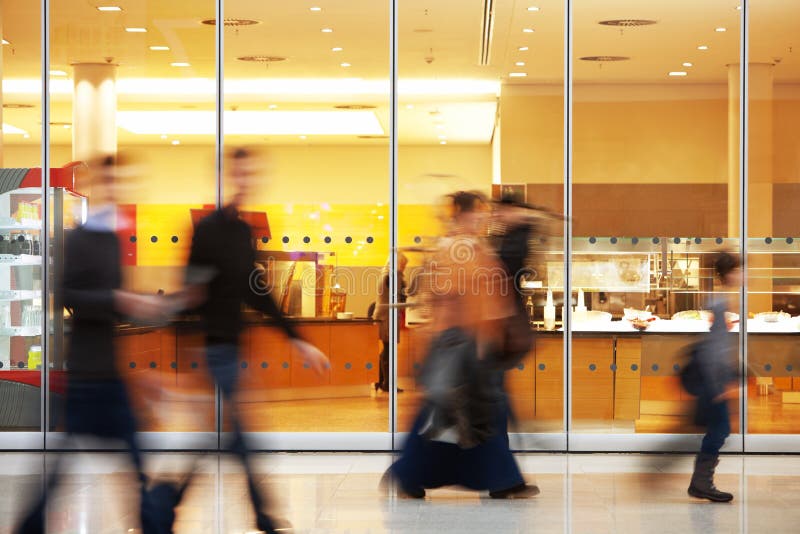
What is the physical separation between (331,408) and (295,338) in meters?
3.91

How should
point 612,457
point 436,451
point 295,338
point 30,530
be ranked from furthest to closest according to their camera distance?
1. point 612,457
2. point 436,451
3. point 295,338
4. point 30,530

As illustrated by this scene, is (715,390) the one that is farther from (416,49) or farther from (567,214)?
(416,49)

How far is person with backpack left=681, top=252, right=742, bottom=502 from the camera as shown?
686 centimetres

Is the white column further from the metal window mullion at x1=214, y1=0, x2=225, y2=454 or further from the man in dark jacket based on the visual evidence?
the man in dark jacket

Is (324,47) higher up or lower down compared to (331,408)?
higher up

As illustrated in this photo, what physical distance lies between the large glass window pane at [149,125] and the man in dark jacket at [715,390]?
4.26 meters

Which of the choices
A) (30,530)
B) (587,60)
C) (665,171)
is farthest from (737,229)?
(30,530)

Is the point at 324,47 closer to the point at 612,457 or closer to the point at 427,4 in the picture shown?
the point at 427,4

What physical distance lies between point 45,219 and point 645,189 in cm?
499

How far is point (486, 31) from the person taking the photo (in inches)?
376

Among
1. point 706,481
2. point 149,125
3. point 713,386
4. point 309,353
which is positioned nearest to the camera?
point 309,353

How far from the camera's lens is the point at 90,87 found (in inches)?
Result: 387

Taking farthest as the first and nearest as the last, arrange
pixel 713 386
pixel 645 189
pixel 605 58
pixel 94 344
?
pixel 605 58 < pixel 645 189 < pixel 713 386 < pixel 94 344

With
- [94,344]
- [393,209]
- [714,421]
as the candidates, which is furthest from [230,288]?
[393,209]
